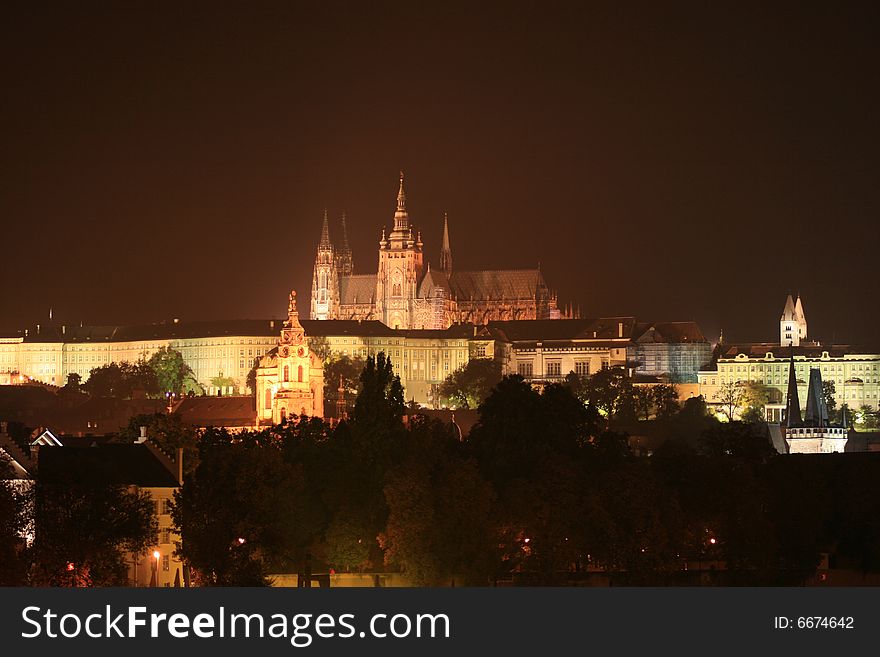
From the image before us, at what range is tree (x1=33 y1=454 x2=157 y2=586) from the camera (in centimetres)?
7275

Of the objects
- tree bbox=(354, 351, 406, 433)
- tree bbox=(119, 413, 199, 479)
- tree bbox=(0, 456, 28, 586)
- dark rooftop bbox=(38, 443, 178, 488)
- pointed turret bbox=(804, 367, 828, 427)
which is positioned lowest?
tree bbox=(0, 456, 28, 586)

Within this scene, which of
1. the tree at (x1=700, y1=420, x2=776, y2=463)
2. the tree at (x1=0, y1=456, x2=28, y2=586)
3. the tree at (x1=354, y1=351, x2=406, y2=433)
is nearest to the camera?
the tree at (x1=0, y1=456, x2=28, y2=586)

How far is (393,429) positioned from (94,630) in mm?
44089

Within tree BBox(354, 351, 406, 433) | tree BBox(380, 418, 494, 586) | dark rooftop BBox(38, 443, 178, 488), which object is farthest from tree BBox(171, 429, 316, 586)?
tree BBox(354, 351, 406, 433)

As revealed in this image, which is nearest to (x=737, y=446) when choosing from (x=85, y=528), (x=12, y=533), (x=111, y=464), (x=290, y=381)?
(x=111, y=464)

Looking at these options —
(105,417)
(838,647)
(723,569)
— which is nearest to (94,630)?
(838,647)

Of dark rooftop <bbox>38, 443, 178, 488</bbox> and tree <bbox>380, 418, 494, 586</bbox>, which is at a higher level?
dark rooftop <bbox>38, 443, 178, 488</bbox>

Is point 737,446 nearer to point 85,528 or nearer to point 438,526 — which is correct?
point 438,526

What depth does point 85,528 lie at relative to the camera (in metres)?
74.6

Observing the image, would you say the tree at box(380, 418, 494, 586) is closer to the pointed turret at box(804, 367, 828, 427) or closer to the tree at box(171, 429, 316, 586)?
the tree at box(171, 429, 316, 586)

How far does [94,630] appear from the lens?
189 feet

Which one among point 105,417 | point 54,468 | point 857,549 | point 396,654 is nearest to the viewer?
point 396,654

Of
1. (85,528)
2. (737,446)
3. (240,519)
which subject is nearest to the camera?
(85,528)

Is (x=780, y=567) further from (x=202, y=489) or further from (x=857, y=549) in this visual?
(x=202, y=489)
